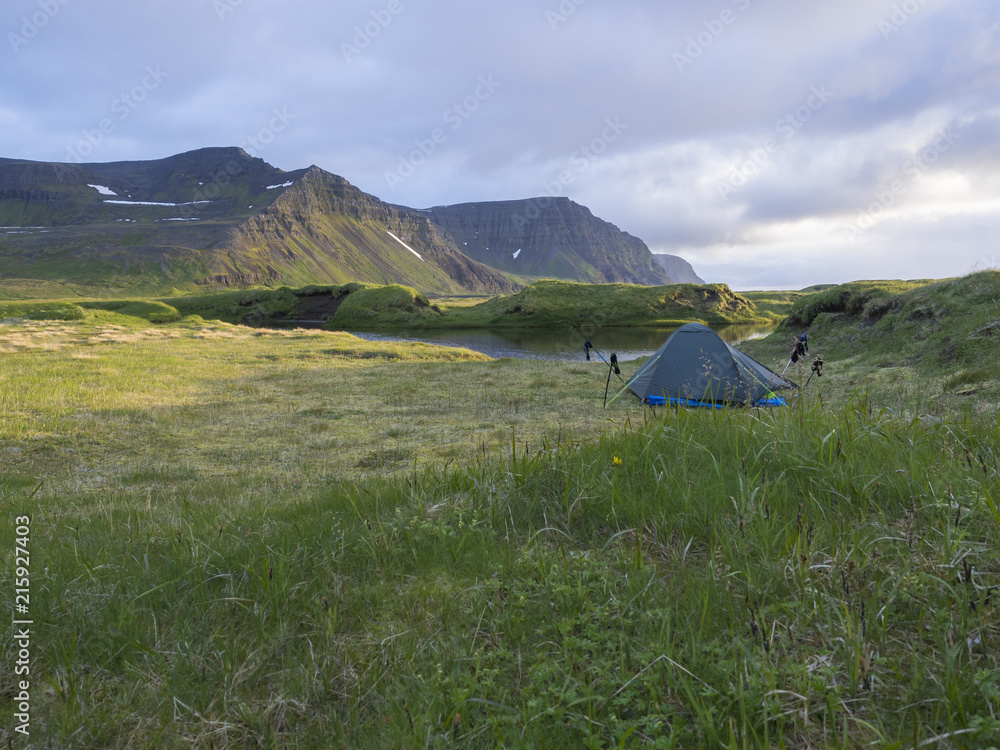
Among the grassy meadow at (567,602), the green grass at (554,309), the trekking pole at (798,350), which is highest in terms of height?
the green grass at (554,309)

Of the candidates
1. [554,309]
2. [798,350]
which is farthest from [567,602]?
[554,309]

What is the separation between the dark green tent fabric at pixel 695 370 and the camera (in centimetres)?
1692

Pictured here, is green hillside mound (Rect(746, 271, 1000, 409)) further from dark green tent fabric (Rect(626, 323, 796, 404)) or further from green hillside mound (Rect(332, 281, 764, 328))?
green hillside mound (Rect(332, 281, 764, 328))

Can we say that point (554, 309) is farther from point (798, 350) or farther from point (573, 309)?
point (798, 350)

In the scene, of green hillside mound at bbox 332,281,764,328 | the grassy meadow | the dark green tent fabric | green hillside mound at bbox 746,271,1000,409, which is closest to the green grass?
green hillside mound at bbox 332,281,764,328

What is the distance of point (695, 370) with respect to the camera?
17656mm

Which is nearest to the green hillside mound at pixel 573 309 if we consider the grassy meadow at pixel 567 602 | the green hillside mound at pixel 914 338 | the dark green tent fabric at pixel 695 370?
the green hillside mound at pixel 914 338

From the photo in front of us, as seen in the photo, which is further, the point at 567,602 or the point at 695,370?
the point at 695,370

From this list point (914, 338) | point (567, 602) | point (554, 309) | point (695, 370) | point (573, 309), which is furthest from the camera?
point (573, 309)

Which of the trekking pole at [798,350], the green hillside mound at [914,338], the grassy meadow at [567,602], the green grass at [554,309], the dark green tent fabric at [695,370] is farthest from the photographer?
the green grass at [554,309]

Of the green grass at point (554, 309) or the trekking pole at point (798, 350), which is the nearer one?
the trekking pole at point (798, 350)

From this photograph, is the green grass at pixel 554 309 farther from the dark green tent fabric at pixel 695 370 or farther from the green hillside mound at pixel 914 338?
the dark green tent fabric at pixel 695 370

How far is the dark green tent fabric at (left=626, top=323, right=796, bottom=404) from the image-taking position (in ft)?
55.5

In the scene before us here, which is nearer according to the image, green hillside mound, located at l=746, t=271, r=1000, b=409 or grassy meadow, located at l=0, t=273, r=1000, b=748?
grassy meadow, located at l=0, t=273, r=1000, b=748
